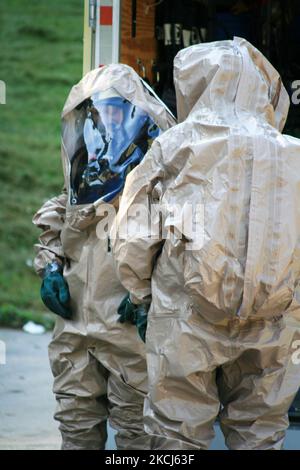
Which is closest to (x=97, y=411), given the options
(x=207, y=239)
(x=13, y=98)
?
(x=207, y=239)

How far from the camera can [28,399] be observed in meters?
7.24

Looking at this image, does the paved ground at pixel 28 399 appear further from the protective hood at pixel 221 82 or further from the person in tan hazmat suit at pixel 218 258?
the protective hood at pixel 221 82

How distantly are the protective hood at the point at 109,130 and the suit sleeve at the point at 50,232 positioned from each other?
0.24m

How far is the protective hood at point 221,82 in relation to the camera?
4238 mm

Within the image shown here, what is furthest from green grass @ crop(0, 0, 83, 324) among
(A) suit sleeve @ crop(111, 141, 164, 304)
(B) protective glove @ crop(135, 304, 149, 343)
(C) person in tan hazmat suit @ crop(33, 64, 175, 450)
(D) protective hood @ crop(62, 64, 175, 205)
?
(A) suit sleeve @ crop(111, 141, 164, 304)

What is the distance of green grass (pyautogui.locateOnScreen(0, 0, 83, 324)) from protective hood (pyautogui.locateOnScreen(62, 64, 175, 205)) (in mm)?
4853

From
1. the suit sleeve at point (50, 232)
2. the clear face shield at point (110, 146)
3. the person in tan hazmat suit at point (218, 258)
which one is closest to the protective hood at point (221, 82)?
the person in tan hazmat suit at point (218, 258)

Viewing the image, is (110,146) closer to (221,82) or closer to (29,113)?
(221,82)

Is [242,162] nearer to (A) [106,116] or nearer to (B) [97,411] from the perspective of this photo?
(A) [106,116]

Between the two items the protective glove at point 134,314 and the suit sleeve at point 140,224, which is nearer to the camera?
the suit sleeve at point 140,224

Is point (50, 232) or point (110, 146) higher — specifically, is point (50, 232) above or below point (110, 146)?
below

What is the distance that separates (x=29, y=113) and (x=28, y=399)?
168 inches

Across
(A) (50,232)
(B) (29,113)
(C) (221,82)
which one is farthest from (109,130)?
(B) (29,113)

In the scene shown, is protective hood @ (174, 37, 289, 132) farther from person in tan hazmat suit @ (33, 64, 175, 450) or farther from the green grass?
the green grass
